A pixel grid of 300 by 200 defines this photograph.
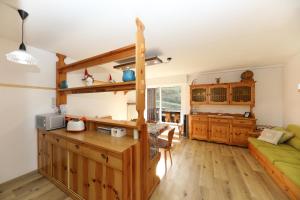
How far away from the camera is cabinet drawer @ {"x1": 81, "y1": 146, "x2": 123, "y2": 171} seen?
4.39 feet

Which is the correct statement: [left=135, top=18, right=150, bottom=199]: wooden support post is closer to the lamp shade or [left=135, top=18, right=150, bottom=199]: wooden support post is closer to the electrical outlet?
the lamp shade

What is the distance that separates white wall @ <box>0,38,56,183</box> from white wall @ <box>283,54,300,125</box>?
17.9ft

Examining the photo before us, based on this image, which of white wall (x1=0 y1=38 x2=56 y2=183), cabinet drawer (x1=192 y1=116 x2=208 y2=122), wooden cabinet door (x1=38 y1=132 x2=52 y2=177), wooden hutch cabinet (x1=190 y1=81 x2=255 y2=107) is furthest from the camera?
cabinet drawer (x1=192 y1=116 x2=208 y2=122)

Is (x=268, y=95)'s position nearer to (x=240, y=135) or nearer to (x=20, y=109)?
(x=240, y=135)

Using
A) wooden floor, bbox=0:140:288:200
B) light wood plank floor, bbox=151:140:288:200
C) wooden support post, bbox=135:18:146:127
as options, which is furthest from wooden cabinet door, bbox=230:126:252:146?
wooden support post, bbox=135:18:146:127

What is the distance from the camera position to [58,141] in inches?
77.4

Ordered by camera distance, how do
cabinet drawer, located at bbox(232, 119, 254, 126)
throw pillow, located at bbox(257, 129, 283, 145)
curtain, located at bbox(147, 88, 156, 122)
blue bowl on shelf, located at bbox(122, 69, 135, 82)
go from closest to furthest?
1. blue bowl on shelf, located at bbox(122, 69, 135, 82)
2. throw pillow, located at bbox(257, 129, 283, 145)
3. cabinet drawer, located at bbox(232, 119, 254, 126)
4. curtain, located at bbox(147, 88, 156, 122)

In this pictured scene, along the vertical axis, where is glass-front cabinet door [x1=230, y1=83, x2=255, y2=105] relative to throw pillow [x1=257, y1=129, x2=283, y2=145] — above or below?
above

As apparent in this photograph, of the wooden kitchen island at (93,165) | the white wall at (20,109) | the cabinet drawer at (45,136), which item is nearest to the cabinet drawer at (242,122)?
the wooden kitchen island at (93,165)

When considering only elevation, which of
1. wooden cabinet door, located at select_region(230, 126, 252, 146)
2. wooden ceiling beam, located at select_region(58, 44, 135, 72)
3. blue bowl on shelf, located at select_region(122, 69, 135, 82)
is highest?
wooden ceiling beam, located at select_region(58, 44, 135, 72)

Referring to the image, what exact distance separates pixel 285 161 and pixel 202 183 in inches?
55.1

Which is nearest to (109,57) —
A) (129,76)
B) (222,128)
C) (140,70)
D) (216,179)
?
(129,76)

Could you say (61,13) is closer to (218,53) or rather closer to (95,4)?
(95,4)

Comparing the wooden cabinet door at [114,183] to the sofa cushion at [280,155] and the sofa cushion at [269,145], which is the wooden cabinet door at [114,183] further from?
the sofa cushion at [269,145]
